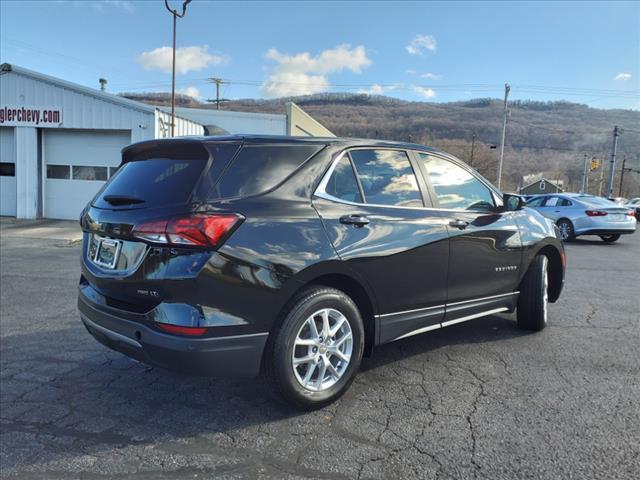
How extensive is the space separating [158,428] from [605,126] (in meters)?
77.2

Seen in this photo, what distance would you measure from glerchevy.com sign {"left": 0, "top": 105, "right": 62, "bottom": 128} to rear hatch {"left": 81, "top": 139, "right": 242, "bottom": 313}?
16183 mm

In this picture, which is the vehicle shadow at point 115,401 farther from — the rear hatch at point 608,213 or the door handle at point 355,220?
the rear hatch at point 608,213

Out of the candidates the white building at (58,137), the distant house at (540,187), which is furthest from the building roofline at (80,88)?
the distant house at (540,187)

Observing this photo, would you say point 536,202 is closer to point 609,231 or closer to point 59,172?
point 609,231

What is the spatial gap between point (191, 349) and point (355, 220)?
1.34 m

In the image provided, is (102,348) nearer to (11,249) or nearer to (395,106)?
(11,249)

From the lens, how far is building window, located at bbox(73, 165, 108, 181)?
17219 mm

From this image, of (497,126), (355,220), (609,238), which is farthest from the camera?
(497,126)

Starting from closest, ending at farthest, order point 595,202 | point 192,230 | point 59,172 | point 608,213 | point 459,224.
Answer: point 192,230 → point 459,224 → point 608,213 → point 595,202 → point 59,172

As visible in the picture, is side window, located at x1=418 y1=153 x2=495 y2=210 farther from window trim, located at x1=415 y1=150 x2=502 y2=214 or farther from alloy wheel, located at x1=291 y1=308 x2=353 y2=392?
alloy wheel, located at x1=291 y1=308 x2=353 y2=392

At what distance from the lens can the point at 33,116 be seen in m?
17.1

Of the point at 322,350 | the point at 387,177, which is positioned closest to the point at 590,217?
the point at 387,177

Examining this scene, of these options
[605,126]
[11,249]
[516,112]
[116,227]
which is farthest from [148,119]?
[516,112]

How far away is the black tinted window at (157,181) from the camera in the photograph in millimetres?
2889
